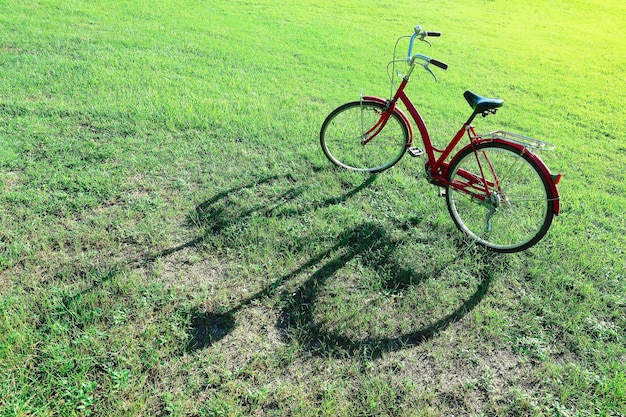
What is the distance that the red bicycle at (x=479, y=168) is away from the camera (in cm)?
331

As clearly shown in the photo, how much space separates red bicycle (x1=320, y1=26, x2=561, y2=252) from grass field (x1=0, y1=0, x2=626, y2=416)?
20 centimetres

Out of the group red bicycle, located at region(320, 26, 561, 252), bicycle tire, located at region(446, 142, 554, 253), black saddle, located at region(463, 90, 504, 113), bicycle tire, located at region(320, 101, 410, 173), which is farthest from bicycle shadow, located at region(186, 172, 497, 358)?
black saddle, located at region(463, 90, 504, 113)

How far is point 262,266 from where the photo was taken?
3.21 m

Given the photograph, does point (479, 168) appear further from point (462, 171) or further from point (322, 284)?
point (322, 284)

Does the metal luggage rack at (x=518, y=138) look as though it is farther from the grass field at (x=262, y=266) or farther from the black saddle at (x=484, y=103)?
the grass field at (x=262, y=266)

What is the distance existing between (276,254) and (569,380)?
2203mm

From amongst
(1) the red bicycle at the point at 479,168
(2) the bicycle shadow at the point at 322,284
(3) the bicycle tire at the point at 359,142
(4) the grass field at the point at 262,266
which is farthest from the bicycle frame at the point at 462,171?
(2) the bicycle shadow at the point at 322,284

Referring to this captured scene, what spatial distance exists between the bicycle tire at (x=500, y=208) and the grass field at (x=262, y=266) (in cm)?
16

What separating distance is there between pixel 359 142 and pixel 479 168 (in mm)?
1680

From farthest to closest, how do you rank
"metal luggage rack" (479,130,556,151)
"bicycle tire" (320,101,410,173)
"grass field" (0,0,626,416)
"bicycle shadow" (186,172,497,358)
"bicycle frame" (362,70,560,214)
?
"bicycle tire" (320,101,410,173)
"bicycle frame" (362,70,560,214)
"metal luggage rack" (479,130,556,151)
"bicycle shadow" (186,172,497,358)
"grass field" (0,0,626,416)

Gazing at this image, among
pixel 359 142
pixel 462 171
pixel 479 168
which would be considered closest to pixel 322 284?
pixel 462 171

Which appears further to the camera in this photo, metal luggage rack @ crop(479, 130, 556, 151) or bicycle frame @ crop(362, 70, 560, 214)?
bicycle frame @ crop(362, 70, 560, 214)

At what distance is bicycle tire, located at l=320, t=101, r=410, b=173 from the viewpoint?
445cm

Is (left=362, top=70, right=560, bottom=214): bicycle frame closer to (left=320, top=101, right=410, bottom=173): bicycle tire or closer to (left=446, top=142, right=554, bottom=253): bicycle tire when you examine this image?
(left=446, top=142, right=554, bottom=253): bicycle tire
